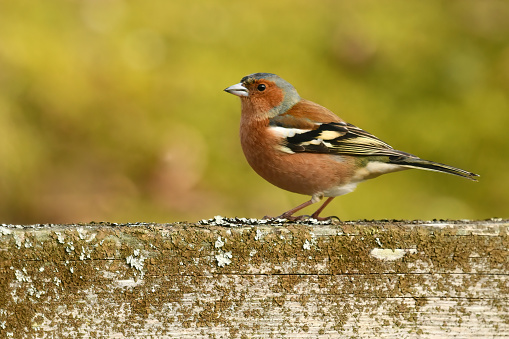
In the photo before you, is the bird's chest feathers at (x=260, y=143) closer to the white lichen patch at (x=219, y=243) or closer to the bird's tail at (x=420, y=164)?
the bird's tail at (x=420, y=164)

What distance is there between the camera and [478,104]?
20.0 ft

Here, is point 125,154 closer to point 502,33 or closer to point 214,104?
point 214,104

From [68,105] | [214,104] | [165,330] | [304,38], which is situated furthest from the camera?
[304,38]

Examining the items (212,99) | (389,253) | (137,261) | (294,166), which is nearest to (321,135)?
(294,166)

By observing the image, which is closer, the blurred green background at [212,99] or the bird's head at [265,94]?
the bird's head at [265,94]

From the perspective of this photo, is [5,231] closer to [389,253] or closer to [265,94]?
[389,253]

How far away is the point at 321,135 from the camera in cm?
407

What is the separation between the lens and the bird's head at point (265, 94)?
4.30 meters

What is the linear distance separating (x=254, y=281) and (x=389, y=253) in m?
0.39

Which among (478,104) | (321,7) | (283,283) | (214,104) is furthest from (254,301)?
(321,7)

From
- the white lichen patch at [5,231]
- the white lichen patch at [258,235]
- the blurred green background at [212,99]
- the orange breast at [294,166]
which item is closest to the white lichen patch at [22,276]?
the white lichen patch at [5,231]

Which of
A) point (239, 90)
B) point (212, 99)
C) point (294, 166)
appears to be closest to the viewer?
point (294, 166)

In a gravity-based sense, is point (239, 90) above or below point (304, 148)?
above

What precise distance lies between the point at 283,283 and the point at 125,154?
3.45m
